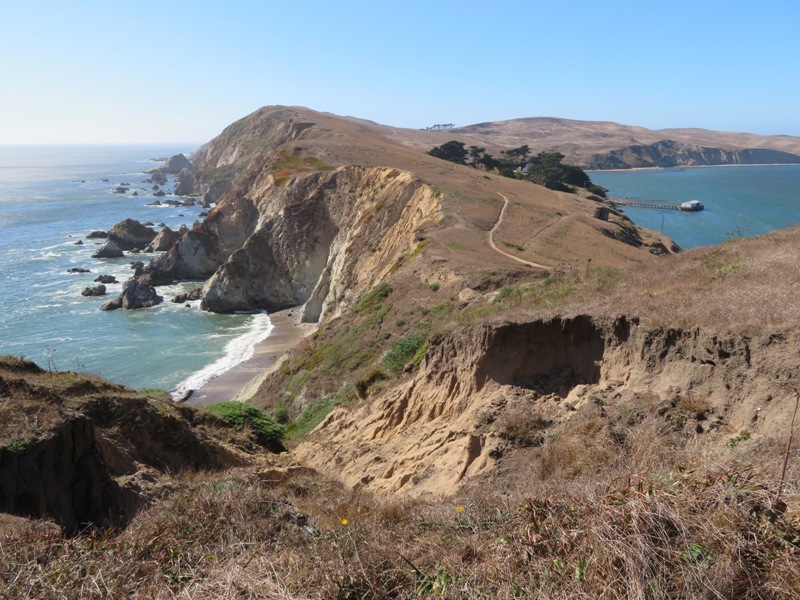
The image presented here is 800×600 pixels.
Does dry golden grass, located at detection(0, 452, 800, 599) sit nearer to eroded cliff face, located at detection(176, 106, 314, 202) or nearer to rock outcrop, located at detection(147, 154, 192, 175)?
eroded cliff face, located at detection(176, 106, 314, 202)

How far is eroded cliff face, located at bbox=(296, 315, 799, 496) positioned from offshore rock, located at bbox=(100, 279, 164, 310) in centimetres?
3514

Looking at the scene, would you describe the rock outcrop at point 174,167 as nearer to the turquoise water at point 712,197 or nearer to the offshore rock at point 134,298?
the turquoise water at point 712,197

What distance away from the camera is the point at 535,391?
13453mm

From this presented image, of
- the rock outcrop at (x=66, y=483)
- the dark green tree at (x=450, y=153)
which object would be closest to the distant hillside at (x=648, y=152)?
the dark green tree at (x=450, y=153)

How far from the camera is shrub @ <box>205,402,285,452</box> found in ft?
57.2

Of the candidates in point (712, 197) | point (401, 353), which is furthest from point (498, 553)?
point (712, 197)

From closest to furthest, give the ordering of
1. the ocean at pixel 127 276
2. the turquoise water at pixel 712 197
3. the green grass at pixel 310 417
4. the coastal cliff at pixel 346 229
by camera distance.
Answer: the green grass at pixel 310 417 → the coastal cliff at pixel 346 229 → the ocean at pixel 127 276 → the turquoise water at pixel 712 197

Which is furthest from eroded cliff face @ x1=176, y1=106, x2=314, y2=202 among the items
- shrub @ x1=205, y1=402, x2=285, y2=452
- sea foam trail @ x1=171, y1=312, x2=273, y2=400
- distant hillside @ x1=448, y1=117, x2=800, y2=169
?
shrub @ x1=205, y1=402, x2=285, y2=452

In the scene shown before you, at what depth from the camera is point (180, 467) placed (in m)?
13.4

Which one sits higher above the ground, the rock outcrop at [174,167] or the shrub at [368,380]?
the rock outcrop at [174,167]

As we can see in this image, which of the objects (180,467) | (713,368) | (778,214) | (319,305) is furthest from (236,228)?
(778,214)

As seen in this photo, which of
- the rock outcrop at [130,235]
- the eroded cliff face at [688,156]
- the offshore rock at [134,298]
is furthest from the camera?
the eroded cliff face at [688,156]

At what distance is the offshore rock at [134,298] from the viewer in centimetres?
4666

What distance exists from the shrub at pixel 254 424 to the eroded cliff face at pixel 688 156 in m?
165
